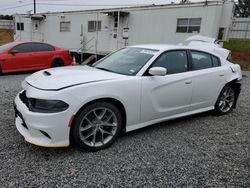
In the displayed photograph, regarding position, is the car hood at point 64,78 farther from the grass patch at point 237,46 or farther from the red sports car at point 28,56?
the grass patch at point 237,46

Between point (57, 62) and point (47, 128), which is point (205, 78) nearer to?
point (47, 128)

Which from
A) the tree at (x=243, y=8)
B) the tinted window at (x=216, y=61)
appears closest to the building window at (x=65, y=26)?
the tinted window at (x=216, y=61)

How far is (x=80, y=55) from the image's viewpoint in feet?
51.8

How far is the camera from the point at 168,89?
3738 millimetres

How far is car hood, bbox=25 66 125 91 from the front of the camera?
2.98m

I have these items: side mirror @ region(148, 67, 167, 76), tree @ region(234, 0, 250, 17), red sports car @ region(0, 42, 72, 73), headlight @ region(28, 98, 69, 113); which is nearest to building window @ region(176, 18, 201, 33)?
red sports car @ region(0, 42, 72, 73)

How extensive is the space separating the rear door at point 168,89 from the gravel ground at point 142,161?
39 cm

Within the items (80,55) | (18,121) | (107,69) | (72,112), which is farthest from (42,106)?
(80,55)

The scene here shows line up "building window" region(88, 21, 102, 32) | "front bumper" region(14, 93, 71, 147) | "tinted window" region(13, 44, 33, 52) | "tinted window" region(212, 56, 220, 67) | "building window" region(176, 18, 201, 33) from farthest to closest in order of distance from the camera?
"building window" region(88, 21, 102, 32)
"building window" region(176, 18, 201, 33)
"tinted window" region(13, 44, 33, 52)
"tinted window" region(212, 56, 220, 67)
"front bumper" region(14, 93, 71, 147)

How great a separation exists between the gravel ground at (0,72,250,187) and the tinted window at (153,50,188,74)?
104cm

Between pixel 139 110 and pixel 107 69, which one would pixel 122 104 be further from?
pixel 107 69

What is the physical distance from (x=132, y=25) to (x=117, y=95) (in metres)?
11.0

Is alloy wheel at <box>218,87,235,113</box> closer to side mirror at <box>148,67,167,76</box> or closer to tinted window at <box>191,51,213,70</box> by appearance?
tinted window at <box>191,51,213,70</box>

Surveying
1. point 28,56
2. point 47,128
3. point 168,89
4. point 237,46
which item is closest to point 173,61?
point 168,89
